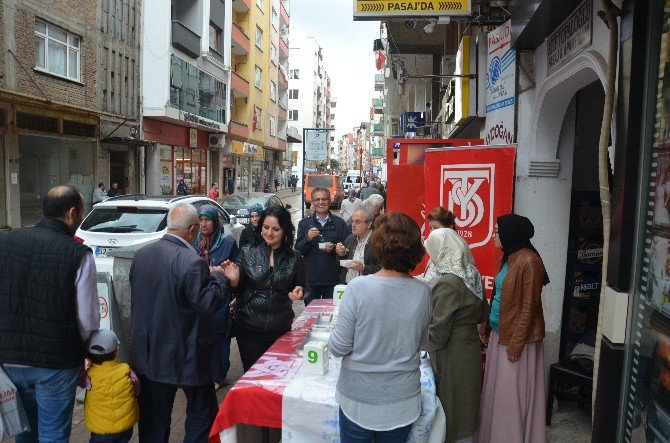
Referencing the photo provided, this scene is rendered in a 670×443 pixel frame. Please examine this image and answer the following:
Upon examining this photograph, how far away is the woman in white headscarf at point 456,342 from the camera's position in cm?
348

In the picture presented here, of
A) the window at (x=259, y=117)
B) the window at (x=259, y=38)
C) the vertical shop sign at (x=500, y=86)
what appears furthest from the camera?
the window at (x=259, y=117)

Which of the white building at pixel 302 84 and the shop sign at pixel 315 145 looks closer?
the shop sign at pixel 315 145

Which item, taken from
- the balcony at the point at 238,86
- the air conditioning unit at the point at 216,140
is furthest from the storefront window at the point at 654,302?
the balcony at the point at 238,86

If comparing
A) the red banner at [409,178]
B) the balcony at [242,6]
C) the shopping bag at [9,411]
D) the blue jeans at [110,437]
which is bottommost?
the blue jeans at [110,437]

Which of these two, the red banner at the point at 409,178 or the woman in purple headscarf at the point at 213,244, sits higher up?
the red banner at the point at 409,178

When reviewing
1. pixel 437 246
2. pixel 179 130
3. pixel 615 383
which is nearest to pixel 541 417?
pixel 615 383

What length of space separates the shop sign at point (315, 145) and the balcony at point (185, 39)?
35.4ft

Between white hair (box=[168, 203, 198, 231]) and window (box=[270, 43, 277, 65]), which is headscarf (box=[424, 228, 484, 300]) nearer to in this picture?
white hair (box=[168, 203, 198, 231])

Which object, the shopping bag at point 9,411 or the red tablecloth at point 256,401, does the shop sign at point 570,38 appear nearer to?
the red tablecloth at point 256,401

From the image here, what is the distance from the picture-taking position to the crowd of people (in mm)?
2564

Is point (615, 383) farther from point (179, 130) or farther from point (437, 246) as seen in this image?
point (179, 130)

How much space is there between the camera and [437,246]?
12.0 feet

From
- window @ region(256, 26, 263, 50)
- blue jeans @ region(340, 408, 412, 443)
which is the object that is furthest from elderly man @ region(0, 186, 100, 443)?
window @ region(256, 26, 263, 50)

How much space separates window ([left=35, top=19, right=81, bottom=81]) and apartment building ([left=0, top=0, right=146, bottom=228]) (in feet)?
0.11
